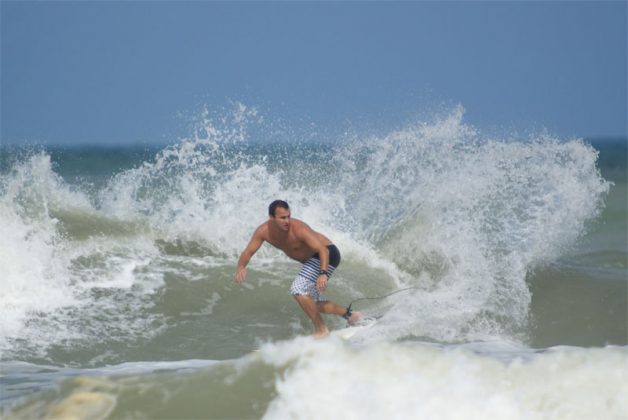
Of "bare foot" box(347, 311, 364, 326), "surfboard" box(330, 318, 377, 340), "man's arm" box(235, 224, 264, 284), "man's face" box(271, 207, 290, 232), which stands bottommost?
"surfboard" box(330, 318, 377, 340)

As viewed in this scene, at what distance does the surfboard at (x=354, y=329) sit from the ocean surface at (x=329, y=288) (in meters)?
0.22

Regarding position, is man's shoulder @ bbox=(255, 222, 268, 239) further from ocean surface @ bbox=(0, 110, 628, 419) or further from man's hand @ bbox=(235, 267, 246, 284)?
ocean surface @ bbox=(0, 110, 628, 419)

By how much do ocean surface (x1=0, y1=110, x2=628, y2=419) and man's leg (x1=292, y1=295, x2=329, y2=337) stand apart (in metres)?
0.47

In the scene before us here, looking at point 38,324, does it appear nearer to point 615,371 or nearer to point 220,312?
point 220,312

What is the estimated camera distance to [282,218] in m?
7.79

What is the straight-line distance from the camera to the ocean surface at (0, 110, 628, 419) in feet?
17.2

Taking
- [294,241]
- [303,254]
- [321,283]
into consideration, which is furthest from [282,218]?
[321,283]

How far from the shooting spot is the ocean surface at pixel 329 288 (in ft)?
17.2

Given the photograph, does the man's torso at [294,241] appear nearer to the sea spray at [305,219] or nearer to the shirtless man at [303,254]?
the shirtless man at [303,254]

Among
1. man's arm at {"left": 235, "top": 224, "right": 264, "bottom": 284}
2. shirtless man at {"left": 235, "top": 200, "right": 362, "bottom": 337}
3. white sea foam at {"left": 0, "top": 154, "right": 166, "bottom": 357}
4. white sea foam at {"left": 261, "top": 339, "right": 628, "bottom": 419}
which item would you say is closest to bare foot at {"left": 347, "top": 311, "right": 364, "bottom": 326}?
shirtless man at {"left": 235, "top": 200, "right": 362, "bottom": 337}

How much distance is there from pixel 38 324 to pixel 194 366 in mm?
2770

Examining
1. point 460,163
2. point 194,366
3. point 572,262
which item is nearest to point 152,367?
point 194,366

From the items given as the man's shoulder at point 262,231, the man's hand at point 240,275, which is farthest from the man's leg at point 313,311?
the man's shoulder at point 262,231

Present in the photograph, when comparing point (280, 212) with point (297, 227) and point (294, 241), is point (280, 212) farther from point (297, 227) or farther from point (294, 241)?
point (294, 241)
